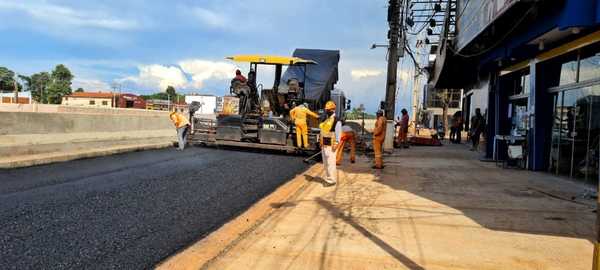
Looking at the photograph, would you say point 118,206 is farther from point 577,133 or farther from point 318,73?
point 318,73

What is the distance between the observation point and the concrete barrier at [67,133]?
373 inches

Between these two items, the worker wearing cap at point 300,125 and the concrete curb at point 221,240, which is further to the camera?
the worker wearing cap at point 300,125

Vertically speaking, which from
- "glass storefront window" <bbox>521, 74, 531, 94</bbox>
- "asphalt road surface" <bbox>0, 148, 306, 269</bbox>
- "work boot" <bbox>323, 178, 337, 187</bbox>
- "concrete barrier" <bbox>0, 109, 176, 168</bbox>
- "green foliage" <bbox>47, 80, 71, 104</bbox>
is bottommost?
"asphalt road surface" <bbox>0, 148, 306, 269</bbox>

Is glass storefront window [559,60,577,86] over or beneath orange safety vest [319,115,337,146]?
over

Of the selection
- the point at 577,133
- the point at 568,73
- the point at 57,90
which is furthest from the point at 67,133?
the point at 57,90

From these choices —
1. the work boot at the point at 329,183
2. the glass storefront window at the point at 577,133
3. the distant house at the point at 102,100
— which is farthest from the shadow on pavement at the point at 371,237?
the distant house at the point at 102,100

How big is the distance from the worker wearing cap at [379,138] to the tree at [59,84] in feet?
252

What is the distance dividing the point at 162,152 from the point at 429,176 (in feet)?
22.7

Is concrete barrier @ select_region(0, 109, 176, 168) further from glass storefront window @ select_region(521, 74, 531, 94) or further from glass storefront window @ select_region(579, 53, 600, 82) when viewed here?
glass storefront window @ select_region(579, 53, 600, 82)

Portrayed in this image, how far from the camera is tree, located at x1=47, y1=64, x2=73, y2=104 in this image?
78938mm

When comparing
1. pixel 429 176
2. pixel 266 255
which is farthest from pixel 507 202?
pixel 266 255

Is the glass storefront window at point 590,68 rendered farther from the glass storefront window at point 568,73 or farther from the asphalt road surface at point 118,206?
the asphalt road surface at point 118,206

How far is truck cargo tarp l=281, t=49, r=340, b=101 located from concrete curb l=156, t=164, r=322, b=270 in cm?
1033

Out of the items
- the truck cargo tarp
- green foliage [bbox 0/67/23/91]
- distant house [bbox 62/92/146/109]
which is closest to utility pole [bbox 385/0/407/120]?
the truck cargo tarp
